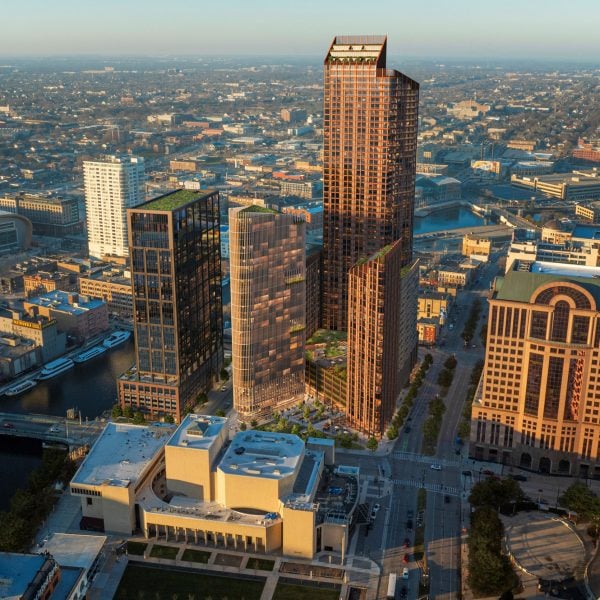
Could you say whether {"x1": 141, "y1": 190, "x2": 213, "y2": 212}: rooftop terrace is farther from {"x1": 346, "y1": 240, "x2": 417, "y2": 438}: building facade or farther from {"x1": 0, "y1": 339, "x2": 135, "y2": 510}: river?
{"x1": 0, "y1": 339, "x2": 135, "y2": 510}: river

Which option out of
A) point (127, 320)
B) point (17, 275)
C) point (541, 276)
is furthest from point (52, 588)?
point (17, 275)

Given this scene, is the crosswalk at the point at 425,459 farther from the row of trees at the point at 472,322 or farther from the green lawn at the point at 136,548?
the row of trees at the point at 472,322

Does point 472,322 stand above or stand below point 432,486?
above

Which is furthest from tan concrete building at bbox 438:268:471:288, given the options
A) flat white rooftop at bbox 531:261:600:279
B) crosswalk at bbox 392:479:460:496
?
crosswalk at bbox 392:479:460:496

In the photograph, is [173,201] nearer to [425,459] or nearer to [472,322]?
[425,459]

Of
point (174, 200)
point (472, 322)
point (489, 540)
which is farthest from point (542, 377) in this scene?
point (174, 200)

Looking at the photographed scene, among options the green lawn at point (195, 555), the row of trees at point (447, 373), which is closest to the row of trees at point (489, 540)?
the green lawn at point (195, 555)

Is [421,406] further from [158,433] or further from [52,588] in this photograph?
[52,588]
